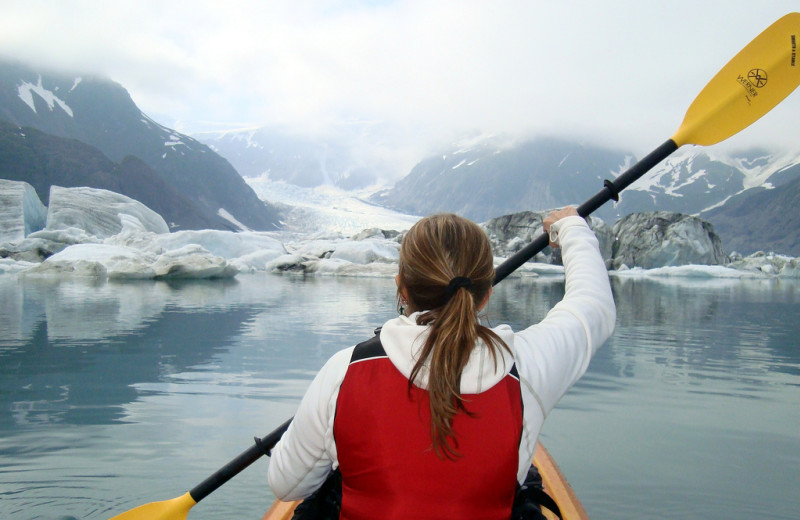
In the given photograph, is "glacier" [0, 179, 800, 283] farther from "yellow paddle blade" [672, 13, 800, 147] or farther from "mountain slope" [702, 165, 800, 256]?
"mountain slope" [702, 165, 800, 256]

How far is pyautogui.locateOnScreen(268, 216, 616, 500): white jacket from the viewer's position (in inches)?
37.1

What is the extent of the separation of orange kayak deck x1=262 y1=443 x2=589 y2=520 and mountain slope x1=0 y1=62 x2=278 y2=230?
2279 inches

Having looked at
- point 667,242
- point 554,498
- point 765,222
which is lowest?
point 554,498

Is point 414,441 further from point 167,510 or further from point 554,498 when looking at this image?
point 167,510

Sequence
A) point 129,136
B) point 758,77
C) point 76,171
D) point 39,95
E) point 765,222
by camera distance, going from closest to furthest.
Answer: point 758,77 → point 76,171 → point 39,95 → point 129,136 → point 765,222

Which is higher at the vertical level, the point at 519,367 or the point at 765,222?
the point at 765,222

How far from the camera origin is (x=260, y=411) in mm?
3533

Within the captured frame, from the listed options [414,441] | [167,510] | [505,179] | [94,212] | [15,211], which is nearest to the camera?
[414,441]

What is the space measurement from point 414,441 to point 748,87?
1.77 meters

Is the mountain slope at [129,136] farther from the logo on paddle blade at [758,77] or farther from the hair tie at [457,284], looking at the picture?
the hair tie at [457,284]

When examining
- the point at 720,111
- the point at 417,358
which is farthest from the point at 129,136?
the point at 417,358

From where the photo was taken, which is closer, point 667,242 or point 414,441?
point 414,441

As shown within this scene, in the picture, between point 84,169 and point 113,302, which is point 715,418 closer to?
point 113,302

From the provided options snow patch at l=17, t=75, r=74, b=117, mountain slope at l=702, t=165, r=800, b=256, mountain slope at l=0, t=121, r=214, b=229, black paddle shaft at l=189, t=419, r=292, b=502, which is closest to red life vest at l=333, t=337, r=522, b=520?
black paddle shaft at l=189, t=419, r=292, b=502
